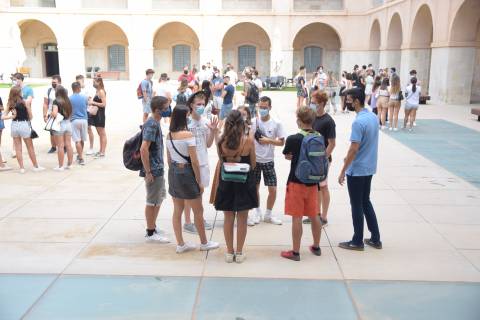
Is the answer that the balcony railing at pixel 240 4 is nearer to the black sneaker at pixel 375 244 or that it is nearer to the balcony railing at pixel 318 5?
the balcony railing at pixel 318 5

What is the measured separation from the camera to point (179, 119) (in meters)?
5.12

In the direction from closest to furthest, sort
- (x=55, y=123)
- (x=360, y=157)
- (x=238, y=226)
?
(x=238, y=226)
(x=360, y=157)
(x=55, y=123)

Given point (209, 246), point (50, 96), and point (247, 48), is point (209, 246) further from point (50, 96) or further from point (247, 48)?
point (247, 48)

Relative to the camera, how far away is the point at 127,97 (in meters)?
23.9

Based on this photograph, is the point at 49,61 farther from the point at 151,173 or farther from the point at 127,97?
the point at 151,173

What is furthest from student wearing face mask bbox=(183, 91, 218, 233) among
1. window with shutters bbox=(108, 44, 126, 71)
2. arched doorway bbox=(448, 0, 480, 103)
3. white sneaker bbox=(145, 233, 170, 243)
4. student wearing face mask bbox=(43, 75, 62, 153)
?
window with shutters bbox=(108, 44, 126, 71)

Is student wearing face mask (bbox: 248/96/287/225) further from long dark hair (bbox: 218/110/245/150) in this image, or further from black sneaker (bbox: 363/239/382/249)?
black sneaker (bbox: 363/239/382/249)

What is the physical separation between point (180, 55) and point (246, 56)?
16.4ft

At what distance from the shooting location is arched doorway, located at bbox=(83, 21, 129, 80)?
37250 millimetres

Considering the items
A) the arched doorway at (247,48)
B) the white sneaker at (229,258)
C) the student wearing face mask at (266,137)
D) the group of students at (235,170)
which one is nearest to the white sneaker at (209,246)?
the group of students at (235,170)

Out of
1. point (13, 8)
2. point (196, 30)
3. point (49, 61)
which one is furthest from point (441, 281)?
point (49, 61)

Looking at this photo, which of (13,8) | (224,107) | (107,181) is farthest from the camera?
(13,8)

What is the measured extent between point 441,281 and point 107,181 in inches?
222

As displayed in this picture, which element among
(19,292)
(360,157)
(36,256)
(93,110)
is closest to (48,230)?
(36,256)
